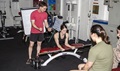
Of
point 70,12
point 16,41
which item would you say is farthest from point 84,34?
point 16,41

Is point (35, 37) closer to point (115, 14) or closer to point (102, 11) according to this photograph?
point (115, 14)

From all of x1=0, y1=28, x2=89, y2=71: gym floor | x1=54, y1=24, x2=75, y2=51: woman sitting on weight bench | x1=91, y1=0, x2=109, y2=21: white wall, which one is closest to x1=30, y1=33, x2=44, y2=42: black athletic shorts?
x1=54, y1=24, x2=75, y2=51: woman sitting on weight bench

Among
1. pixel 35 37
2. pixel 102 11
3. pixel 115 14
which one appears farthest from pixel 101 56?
pixel 102 11

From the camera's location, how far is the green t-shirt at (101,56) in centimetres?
196

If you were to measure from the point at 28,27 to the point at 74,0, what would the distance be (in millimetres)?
1744

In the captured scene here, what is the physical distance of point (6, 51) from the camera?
4.93 meters

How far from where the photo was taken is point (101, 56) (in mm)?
1972

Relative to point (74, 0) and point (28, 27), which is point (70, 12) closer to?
point (74, 0)

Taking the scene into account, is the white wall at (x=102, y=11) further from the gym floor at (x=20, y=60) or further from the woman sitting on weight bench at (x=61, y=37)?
the woman sitting on weight bench at (x=61, y=37)

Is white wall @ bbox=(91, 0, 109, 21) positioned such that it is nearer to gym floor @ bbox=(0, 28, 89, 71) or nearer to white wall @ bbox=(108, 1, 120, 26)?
A: white wall @ bbox=(108, 1, 120, 26)

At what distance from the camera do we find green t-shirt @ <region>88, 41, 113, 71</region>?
1957mm

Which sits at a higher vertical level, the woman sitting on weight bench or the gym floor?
the woman sitting on weight bench

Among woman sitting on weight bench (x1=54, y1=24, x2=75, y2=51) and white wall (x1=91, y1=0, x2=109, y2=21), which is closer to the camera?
woman sitting on weight bench (x1=54, y1=24, x2=75, y2=51)

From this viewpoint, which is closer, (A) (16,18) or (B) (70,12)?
(B) (70,12)
